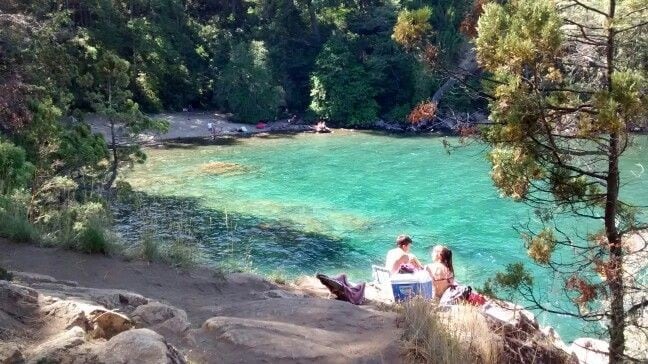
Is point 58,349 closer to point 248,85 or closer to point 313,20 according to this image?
point 248,85

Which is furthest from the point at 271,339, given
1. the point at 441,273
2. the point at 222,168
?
the point at 222,168

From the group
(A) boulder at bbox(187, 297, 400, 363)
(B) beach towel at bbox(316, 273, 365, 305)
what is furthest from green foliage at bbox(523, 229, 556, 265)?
(B) beach towel at bbox(316, 273, 365, 305)

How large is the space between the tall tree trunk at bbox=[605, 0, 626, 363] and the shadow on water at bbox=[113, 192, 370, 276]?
786 centimetres

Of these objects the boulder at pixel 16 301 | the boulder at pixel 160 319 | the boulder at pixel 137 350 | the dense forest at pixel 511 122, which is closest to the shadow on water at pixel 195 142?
the dense forest at pixel 511 122

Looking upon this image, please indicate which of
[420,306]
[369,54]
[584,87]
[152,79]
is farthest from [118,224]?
[369,54]

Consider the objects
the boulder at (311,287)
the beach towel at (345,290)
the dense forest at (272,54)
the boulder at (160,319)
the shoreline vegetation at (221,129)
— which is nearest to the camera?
the boulder at (160,319)

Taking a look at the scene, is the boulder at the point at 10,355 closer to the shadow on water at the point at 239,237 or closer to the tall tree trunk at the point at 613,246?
the tall tree trunk at the point at 613,246

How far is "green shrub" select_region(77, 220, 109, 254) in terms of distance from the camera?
736 centimetres

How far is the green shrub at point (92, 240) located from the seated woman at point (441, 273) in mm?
3909

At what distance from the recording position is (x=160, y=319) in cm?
452

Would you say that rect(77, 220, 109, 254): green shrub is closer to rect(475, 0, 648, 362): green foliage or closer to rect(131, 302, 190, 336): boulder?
rect(131, 302, 190, 336): boulder

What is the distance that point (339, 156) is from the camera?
84.6ft

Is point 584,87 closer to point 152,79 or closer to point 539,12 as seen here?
point 539,12

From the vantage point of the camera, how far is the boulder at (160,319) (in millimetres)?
4371
